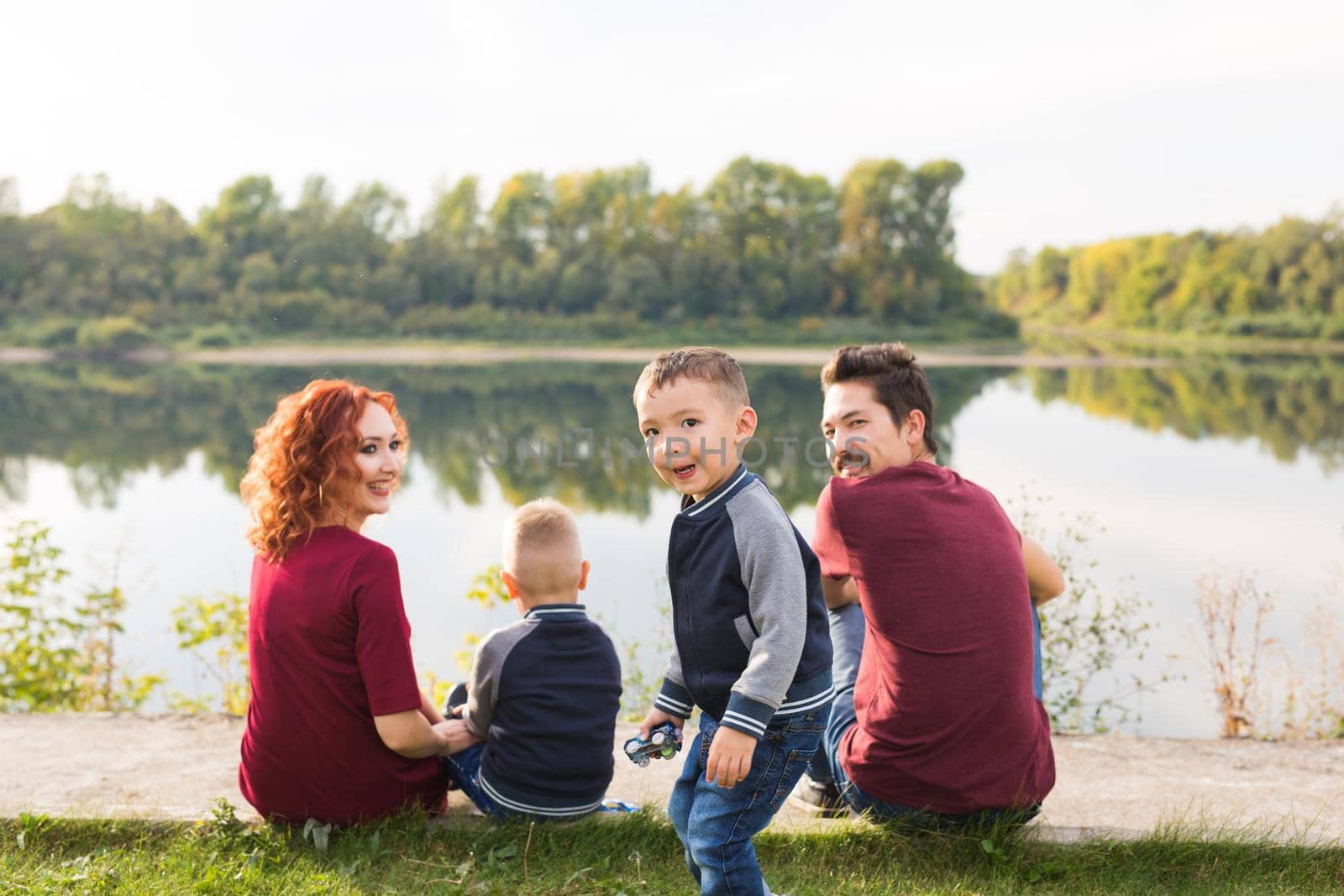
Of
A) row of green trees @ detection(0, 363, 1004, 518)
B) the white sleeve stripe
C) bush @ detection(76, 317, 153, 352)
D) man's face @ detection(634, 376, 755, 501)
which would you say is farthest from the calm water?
bush @ detection(76, 317, 153, 352)

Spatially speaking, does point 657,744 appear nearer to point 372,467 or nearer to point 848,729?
point 848,729

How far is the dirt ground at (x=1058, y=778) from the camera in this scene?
289 cm

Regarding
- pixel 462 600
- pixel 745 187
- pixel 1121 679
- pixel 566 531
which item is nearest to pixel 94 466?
pixel 462 600

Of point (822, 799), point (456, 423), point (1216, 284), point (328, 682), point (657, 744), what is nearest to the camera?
point (657, 744)

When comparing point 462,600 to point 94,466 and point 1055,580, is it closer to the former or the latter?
point 1055,580

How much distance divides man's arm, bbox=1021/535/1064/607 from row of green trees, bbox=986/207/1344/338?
141 ft

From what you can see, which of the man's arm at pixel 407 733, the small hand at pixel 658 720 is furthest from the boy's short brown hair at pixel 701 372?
the man's arm at pixel 407 733

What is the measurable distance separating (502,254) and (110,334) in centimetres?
1029

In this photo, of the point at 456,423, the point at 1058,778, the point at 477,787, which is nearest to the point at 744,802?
the point at 477,787

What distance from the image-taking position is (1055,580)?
2.81 meters

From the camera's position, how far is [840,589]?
2.71 meters

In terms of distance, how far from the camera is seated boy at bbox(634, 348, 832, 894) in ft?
6.63

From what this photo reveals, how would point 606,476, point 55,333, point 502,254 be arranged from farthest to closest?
point 55,333 → point 502,254 → point 606,476

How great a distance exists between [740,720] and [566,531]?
85 cm
